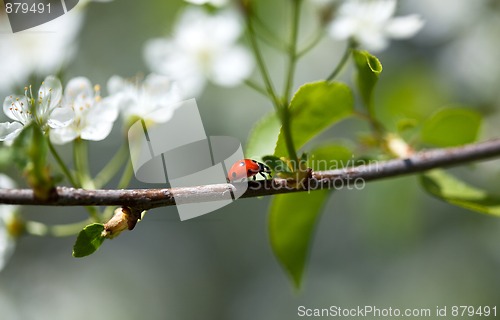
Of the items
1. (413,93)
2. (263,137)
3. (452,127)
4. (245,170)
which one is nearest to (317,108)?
(263,137)

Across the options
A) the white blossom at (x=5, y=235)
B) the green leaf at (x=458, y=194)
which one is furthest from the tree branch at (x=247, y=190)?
the white blossom at (x=5, y=235)

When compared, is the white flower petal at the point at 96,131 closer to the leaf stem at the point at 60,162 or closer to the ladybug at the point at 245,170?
the leaf stem at the point at 60,162

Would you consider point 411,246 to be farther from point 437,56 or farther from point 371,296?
point 437,56

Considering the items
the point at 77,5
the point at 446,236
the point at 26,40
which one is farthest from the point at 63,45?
the point at 446,236

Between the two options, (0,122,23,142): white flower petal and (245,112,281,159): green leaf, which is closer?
(0,122,23,142): white flower petal

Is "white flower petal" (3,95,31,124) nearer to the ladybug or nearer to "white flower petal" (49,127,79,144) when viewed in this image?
"white flower petal" (49,127,79,144)

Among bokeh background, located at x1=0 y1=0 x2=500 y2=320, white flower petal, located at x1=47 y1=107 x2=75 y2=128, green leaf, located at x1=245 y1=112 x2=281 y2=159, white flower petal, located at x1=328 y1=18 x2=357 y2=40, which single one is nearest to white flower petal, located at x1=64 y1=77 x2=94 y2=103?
white flower petal, located at x1=47 y1=107 x2=75 y2=128
